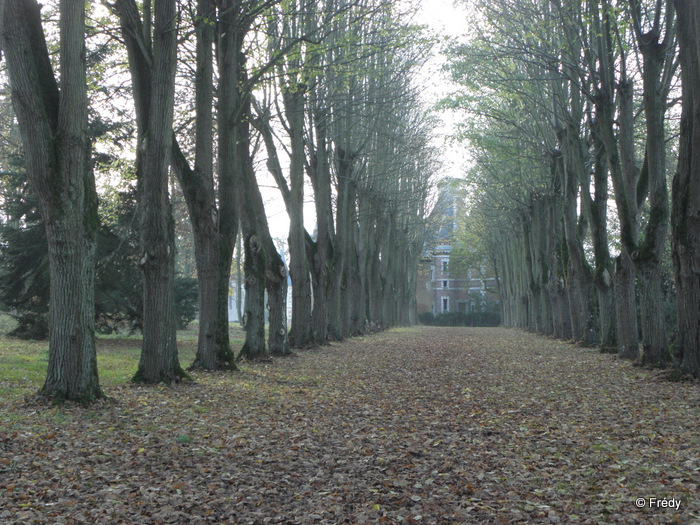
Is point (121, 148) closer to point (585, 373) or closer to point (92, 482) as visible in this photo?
point (585, 373)

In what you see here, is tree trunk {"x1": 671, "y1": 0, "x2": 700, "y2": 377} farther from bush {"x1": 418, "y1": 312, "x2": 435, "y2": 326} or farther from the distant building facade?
bush {"x1": 418, "y1": 312, "x2": 435, "y2": 326}

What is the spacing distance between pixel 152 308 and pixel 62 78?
4.41 meters

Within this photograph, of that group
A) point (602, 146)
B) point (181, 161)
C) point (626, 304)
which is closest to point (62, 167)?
point (181, 161)

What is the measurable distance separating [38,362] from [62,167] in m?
8.47

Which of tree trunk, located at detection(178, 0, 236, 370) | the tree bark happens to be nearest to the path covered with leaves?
tree trunk, located at detection(178, 0, 236, 370)

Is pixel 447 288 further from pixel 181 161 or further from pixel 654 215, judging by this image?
pixel 181 161

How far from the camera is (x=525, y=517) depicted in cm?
495

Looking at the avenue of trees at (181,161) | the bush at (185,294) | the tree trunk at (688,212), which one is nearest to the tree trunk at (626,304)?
the tree trunk at (688,212)

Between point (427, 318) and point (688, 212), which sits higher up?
point (688, 212)

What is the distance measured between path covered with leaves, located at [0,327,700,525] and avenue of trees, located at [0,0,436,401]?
→ 2.08 meters

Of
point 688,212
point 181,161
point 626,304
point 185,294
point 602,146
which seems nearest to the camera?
point 688,212

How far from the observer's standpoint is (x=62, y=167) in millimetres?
8758

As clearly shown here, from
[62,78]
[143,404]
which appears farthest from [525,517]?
[62,78]

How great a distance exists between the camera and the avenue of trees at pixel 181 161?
8875 mm
